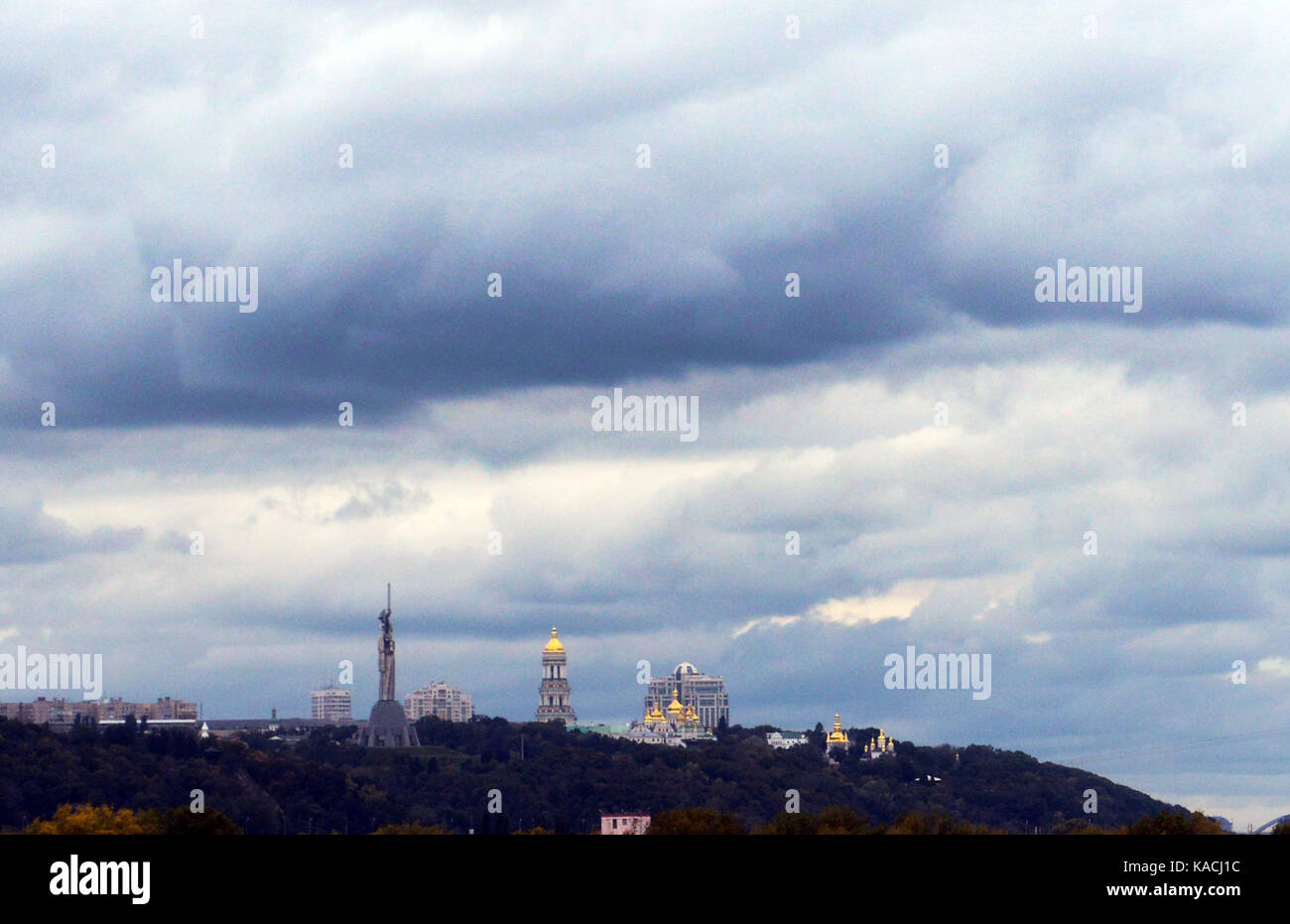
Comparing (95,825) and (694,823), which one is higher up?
(95,825)

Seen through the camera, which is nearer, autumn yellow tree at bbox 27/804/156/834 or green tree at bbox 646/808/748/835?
autumn yellow tree at bbox 27/804/156/834

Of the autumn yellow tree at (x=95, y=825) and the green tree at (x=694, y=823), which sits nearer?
the autumn yellow tree at (x=95, y=825)

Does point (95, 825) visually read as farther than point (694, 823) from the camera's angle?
No
